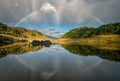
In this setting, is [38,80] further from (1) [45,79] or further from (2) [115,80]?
(2) [115,80]

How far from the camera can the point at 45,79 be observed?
826 inches

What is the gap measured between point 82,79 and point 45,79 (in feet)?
11.6

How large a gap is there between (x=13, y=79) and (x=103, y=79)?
853 centimetres

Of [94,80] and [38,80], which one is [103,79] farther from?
[38,80]

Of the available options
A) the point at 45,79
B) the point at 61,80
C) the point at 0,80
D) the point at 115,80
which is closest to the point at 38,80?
the point at 45,79

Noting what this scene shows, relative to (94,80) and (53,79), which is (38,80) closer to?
(53,79)

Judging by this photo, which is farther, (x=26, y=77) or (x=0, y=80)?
(x=26, y=77)

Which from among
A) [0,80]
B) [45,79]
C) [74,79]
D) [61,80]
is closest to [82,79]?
[74,79]

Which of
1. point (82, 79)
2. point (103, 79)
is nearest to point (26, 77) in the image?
Answer: point (82, 79)

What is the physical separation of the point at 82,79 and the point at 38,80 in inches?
166

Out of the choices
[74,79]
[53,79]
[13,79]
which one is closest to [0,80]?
[13,79]

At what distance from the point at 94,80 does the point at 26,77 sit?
21.7 ft

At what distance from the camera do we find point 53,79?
69.3ft

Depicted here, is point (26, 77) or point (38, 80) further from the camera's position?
point (26, 77)
